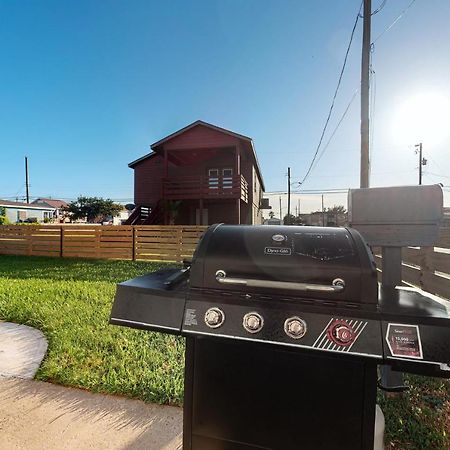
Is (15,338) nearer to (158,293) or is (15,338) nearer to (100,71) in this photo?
(158,293)

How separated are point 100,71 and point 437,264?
12816 millimetres

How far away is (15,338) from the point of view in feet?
11.0

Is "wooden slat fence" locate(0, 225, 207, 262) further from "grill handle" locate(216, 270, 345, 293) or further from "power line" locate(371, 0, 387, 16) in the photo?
"grill handle" locate(216, 270, 345, 293)

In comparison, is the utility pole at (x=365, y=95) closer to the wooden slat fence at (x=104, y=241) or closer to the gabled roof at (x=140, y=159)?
the wooden slat fence at (x=104, y=241)

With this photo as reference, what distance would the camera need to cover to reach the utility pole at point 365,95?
248 inches

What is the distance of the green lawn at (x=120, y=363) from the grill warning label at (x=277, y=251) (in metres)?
1.57

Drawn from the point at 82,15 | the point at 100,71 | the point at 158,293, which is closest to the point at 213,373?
the point at 158,293

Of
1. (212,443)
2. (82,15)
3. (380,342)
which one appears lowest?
(212,443)

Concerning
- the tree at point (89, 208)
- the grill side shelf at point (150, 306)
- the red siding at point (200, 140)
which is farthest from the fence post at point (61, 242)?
the tree at point (89, 208)

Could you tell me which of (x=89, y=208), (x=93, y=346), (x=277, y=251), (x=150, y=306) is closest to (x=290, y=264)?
(x=277, y=251)

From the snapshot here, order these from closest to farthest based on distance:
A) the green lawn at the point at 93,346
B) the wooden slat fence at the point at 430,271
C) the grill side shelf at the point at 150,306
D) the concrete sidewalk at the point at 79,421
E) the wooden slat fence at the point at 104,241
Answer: the grill side shelf at the point at 150,306
the concrete sidewalk at the point at 79,421
the green lawn at the point at 93,346
the wooden slat fence at the point at 430,271
the wooden slat fence at the point at 104,241

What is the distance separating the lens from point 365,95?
638cm

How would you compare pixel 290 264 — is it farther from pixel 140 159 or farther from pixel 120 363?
pixel 140 159

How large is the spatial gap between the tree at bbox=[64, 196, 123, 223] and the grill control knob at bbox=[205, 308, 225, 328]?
143 ft
